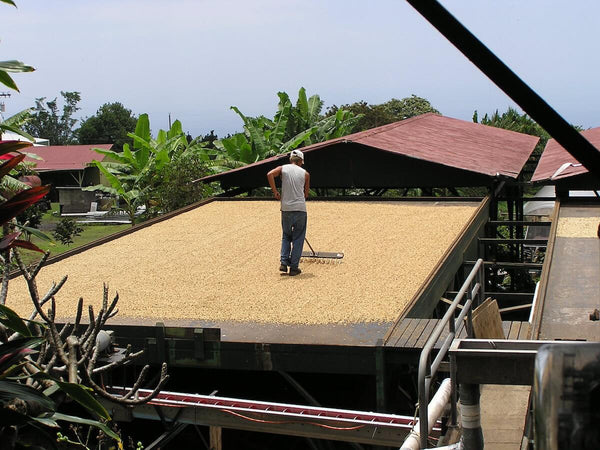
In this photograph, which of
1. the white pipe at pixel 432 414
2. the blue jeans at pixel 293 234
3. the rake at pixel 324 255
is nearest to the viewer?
the white pipe at pixel 432 414

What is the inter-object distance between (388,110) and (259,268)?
43218 millimetres

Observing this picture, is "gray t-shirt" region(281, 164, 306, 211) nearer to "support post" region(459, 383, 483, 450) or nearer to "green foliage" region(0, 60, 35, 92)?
"green foliage" region(0, 60, 35, 92)

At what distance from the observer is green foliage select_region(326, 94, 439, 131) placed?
45.8 meters

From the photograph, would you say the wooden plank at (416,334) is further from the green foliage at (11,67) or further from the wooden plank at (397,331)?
the green foliage at (11,67)

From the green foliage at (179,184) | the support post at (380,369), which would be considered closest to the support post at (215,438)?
the support post at (380,369)

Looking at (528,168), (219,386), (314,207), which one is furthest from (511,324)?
(528,168)

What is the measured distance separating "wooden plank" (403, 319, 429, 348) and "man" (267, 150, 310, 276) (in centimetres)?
242

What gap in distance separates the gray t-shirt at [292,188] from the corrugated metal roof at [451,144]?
6537mm

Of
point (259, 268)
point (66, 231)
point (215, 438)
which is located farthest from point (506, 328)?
→ point (66, 231)

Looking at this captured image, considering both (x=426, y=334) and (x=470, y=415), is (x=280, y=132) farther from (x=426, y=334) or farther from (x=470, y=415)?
(x=470, y=415)

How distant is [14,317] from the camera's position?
2.59 m

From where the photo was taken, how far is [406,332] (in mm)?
6562

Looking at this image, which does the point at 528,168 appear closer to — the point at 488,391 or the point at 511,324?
the point at 511,324

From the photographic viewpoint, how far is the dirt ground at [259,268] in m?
7.62
